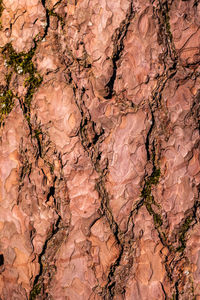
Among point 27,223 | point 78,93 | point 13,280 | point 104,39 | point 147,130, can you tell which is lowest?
point 13,280

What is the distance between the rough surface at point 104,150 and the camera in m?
0.91

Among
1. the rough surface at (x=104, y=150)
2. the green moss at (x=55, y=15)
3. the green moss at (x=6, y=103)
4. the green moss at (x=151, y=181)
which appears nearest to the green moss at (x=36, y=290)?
the rough surface at (x=104, y=150)

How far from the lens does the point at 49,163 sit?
94 cm

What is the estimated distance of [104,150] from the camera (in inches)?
36.5

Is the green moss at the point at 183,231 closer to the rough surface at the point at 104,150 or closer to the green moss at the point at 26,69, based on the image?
the rough surface at the point at 104,150

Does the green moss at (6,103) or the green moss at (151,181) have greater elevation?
the green moss at (6,103)

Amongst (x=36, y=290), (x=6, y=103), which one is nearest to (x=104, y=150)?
(x=6, y=103)

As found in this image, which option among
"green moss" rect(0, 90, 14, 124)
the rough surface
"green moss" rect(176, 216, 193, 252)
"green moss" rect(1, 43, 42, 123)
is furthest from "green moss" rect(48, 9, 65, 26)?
"green moss" rect(176, 216, 193, 252)

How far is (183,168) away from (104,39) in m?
0.50

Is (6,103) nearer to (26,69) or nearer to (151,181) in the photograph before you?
(26,69)

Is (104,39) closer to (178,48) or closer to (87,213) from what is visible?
(178,48)

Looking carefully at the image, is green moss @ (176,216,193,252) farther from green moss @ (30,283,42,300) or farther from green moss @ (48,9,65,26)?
green moss @ (48,9,65,26)

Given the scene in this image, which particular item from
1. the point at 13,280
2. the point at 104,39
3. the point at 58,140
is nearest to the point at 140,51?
the point at 104,39

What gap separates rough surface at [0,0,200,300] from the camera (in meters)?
0.91
